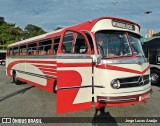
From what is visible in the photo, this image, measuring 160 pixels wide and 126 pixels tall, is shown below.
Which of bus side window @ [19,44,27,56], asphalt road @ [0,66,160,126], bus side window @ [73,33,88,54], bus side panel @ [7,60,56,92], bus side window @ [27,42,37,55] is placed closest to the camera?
bus side window @ [73,33,88,54]

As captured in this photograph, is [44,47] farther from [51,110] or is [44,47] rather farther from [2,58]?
[2,58]

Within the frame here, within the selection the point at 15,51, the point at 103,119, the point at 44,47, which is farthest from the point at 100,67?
the point at 15,51

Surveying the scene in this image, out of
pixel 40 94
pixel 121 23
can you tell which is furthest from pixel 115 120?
pixel 40 94

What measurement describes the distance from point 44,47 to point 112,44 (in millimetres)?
3977

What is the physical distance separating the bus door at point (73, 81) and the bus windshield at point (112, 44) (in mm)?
438

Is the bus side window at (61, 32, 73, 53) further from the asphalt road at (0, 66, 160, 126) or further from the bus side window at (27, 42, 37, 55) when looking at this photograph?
the bus side window at (27, 42, 37, 55)

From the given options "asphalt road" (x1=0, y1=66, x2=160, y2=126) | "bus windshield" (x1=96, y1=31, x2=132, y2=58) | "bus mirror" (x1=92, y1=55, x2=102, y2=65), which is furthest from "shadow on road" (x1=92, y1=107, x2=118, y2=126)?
"bus windshield" (x1=96, y1=31, x2=132, y2=58)

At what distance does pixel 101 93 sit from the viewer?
18.5 ft

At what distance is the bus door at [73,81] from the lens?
211 inches

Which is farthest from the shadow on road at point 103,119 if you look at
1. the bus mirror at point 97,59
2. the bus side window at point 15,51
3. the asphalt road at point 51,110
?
the bus side window at point 15,51

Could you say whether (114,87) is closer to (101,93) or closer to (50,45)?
(101,93)

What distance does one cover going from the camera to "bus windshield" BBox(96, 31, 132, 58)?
587 centimetres

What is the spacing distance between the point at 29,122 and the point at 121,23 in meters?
3.93

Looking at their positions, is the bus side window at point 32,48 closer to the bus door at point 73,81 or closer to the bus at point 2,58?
the bus door at point 73,81
